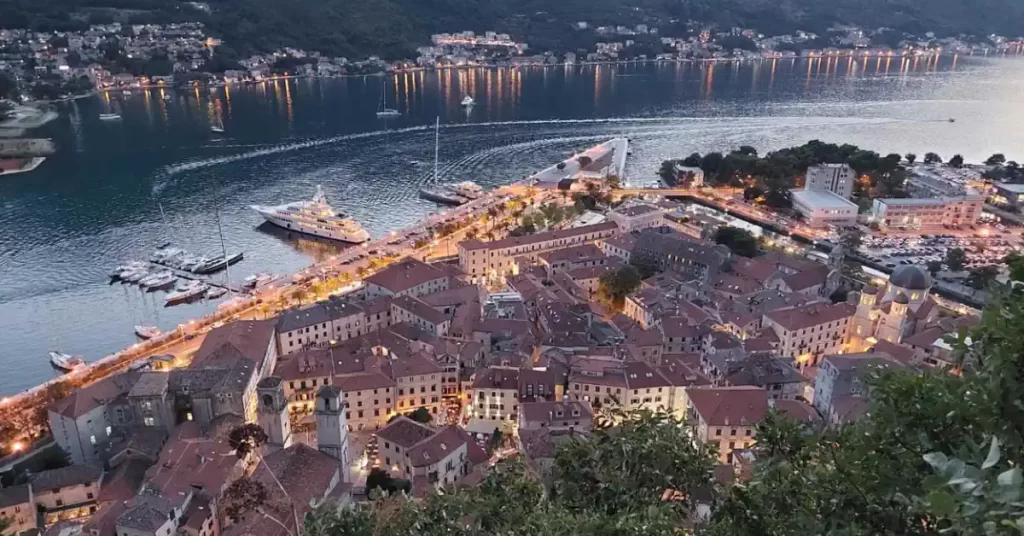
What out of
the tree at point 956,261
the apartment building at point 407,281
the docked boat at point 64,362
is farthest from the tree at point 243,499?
the tree at point 956,261

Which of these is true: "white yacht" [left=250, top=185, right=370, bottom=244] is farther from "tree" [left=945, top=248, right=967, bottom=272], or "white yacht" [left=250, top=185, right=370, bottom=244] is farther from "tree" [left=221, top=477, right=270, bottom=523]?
"tree" [left=945, top=248, right=967, bottom=272]

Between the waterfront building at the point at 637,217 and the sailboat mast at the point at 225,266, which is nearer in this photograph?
the sailboat mast at the point at 225,266

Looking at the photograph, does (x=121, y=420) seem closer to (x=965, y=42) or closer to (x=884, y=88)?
(x=884, y=88)

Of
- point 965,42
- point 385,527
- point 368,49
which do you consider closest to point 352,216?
point 385,527

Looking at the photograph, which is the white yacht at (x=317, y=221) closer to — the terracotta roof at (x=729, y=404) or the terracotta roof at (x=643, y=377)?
the terracotta roof at (x=643, y=377)

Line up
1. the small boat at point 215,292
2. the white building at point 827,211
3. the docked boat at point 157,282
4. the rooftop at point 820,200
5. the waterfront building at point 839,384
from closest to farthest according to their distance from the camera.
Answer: the waterfront building at point 839,384 < the small boat at point 215,292 < the docked boat at point 157,282 < the white building at point 827,211 < the rooftop at point 820,200

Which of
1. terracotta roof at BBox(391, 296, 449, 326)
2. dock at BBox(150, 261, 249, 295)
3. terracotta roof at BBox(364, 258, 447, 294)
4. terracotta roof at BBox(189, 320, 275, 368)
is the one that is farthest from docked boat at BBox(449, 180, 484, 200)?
terracotta roof at BBox(189, 320, 275, 368)
